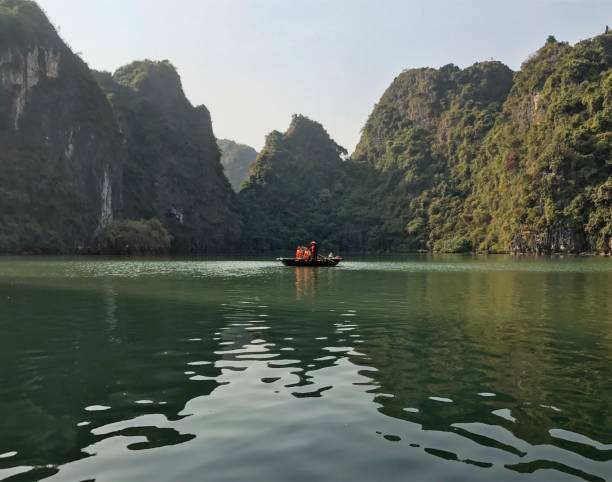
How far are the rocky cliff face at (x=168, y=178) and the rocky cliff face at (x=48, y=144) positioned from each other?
2073 centimetres

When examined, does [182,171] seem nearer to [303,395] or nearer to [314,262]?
[314,262]

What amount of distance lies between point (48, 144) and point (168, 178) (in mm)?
54742

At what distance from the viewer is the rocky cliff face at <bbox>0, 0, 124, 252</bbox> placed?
373ft

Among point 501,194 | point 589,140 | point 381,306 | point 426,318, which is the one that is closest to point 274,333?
point 426,318

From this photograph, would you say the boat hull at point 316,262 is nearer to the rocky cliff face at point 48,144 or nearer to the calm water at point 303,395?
the calm water at point 303,395

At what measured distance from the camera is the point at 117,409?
917 centimetres

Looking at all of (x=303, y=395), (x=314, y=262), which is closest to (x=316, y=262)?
(x=314, y=262)

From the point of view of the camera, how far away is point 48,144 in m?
126

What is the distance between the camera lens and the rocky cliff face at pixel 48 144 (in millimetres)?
113562

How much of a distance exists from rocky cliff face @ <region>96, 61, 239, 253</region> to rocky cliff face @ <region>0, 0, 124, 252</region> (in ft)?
68.0

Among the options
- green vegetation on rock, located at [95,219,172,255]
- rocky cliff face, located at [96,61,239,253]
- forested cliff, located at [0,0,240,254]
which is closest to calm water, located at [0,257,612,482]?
green vegetation on rock, located at [95,219,172,255]

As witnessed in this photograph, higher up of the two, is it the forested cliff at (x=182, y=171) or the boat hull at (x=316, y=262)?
the forested cliff at (x=182, y=171)

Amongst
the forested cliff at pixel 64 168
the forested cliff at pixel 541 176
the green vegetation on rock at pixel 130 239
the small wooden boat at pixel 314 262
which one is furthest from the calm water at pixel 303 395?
the forested cliff at pixel 541 176

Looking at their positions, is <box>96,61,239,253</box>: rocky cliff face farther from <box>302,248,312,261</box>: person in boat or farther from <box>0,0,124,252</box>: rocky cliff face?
<box>302,248,312,261</box>: person in boat
